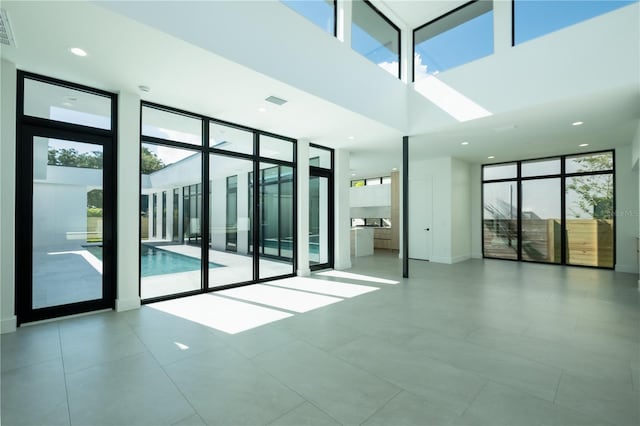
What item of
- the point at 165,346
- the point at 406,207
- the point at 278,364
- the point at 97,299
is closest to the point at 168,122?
the point at 97,299

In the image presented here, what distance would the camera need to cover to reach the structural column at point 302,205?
647cm

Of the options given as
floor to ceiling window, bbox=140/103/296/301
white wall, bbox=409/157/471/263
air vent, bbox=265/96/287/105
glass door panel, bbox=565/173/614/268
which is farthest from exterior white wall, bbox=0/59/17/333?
glass door panel, bbox=565/173/614/268

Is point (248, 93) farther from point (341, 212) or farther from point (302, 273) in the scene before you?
point (341, 212)

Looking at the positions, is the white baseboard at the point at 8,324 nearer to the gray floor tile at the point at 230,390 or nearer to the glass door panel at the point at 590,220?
the gray floor tile at the point at 230,390

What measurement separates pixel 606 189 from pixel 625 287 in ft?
10.0

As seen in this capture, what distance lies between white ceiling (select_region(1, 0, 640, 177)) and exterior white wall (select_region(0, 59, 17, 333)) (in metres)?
0.29

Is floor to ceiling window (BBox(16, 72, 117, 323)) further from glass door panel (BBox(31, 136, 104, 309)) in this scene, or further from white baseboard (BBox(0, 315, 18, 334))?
white baseboard (BBox(0, 315, 18, 334))

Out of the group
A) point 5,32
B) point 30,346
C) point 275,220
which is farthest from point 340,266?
point 5,32

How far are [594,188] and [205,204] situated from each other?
902cm

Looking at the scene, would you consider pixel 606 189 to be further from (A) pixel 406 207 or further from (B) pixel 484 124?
(A) pixel 406 207

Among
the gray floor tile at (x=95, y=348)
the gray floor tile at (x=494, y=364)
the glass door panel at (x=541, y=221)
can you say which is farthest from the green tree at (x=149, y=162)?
the glass door panel at (x=541, y=221)

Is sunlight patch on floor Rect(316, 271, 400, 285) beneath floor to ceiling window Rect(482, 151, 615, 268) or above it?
beneath

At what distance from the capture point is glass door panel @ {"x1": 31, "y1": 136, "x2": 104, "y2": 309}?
360 centimetres

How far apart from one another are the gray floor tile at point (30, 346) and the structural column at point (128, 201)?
2.64 feet
